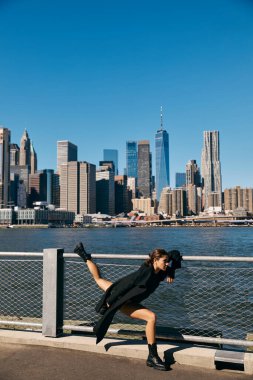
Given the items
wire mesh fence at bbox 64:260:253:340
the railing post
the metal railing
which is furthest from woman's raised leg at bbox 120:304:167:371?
wire mesh fence at bbox 64:260:253:340

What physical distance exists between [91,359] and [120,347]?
1.28 ft

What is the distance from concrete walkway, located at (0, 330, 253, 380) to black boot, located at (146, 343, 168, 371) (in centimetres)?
6

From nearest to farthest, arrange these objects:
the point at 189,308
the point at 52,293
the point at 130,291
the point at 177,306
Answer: the point at 130,291, the point at 52,293, the point at 189,308, the point at 177,306

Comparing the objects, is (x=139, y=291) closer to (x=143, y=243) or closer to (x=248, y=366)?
(x=248, y=366)

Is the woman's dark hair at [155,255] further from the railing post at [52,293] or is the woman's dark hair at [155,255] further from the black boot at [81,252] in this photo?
the railing post at [52,293]

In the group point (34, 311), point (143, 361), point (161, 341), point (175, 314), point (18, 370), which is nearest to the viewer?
point (18, 370)

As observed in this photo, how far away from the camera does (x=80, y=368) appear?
4.68m

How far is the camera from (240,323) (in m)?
11.8

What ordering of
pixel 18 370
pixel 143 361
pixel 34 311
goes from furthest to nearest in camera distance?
pixel 34 311 → pixel 143 361 → pixel 18 370

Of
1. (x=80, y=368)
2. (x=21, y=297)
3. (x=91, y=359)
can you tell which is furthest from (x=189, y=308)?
(x=80, y=368)

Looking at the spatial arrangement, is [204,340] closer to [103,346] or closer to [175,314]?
[103,346]

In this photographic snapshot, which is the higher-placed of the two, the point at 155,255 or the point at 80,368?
the point at 155,255

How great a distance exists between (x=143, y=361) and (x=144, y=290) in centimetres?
84

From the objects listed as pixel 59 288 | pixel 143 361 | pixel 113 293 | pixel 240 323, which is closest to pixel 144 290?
pixel 113 293
